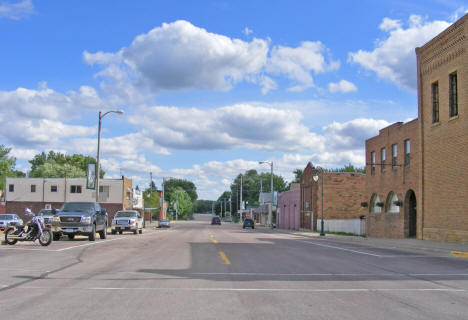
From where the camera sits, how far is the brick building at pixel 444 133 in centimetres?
2678

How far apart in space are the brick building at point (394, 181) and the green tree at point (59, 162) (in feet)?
243

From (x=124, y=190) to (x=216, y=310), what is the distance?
241 ft

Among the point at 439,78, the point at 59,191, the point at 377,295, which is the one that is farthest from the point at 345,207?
the point at 377,295

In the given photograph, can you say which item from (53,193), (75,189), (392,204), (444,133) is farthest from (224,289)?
(53,193)

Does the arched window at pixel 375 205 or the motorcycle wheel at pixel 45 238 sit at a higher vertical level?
the arched window at pixel 375 205

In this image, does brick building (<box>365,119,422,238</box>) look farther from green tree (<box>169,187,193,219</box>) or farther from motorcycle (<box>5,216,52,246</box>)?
green tree (<box>169,187,193,219</box>)

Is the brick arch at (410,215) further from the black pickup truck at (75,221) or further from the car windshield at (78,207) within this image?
the car windshield at (78,207)

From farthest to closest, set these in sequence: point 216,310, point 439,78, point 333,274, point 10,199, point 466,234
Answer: point 10,199
point 439,78
point 466,234
point 333,274
point 216,310

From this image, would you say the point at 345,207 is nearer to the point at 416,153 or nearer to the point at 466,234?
the point at 416,153

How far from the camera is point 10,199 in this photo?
7725 cm

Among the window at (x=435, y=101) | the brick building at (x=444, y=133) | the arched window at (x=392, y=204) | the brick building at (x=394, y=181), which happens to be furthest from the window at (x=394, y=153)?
the window at (x=435, y=101)

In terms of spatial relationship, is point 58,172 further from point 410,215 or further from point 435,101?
point 435,101

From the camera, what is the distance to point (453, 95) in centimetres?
2861

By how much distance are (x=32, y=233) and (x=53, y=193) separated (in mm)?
61175
